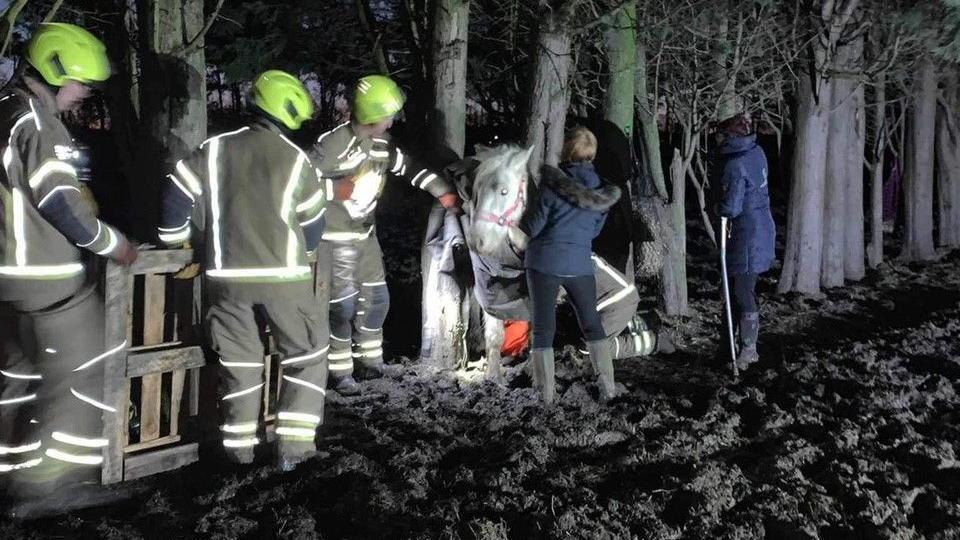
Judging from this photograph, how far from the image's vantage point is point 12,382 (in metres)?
4.16

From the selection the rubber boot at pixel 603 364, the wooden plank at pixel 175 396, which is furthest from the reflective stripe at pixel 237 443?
the rubber boot at pixel 603 364

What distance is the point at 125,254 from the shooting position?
419 centimetres

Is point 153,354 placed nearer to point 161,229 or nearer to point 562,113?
point 161,229

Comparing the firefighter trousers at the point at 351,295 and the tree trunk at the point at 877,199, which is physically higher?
the tree trunk at the point at 877,199

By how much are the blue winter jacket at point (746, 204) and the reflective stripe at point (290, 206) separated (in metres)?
3.43

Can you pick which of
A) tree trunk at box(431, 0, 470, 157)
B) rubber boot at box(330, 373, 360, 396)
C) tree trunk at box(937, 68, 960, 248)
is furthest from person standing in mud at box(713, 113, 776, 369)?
tree trunk at box(937, 68, 960, 248)

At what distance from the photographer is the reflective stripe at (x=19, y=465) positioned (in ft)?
13.5

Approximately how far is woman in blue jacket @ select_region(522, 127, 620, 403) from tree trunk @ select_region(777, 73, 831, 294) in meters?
5.69

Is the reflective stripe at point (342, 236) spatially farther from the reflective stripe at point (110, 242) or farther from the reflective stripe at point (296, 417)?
the reflective stripe at point (110, 242)

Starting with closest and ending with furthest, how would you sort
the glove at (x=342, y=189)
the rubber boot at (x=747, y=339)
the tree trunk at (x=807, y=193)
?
1. the glove at (x=342, y=189)
2. the rubber boot at (x=747, y=339)
3. the tree trunk at (x=807, y=193)

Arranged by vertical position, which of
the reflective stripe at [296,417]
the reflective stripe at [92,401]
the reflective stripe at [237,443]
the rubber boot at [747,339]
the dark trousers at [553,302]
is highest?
the dark trousers at [553,302]

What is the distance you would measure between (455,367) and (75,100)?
3561mm

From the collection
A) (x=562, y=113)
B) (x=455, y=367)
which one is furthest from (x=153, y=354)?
(x=562, y=113)

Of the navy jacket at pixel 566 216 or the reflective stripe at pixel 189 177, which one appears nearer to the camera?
the reflective stripe at pixel 189 177
